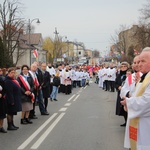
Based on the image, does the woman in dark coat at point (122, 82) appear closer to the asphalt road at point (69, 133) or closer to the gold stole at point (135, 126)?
the asphalt road at point (69, 133)

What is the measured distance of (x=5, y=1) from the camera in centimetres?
5322

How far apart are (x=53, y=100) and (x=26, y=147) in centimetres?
960

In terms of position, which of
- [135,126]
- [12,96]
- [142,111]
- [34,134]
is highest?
[142,111]

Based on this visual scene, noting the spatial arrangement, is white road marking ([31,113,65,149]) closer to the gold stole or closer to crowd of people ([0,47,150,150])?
crowd of people ([0,47,150,150])

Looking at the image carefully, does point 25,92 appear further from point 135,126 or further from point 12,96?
point 135,126

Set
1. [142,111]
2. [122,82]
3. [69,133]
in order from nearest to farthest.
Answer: [142,111]
[69,133]
[122,82]

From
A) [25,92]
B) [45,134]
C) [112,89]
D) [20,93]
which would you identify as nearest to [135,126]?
[45,134]

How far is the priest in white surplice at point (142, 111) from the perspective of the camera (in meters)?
3.62

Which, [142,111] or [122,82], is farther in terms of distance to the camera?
[122,82]

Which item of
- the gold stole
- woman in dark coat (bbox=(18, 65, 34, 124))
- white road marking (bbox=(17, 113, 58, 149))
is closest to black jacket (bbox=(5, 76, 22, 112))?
woman in dark coat (bbox=(18, 65, 34, 124))

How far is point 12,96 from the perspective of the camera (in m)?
8.56

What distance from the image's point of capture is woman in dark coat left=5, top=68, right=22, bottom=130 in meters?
8.56

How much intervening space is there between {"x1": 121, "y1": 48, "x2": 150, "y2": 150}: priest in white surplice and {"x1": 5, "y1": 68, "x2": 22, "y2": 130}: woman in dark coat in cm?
533

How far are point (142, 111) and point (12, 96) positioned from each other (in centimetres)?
557
